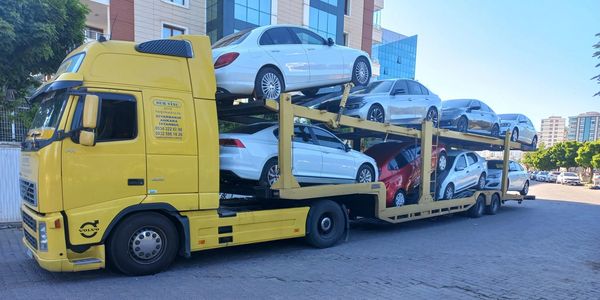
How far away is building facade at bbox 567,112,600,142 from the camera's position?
7888 cm

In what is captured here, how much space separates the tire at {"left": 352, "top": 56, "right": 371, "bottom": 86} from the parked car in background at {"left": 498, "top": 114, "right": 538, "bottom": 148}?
7.24 metres

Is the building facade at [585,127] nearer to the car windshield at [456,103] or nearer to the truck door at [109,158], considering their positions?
the car windshield at [456,103]

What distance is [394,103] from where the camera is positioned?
9.72 m

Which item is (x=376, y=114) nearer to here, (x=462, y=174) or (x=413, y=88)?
(x=413, y=88)

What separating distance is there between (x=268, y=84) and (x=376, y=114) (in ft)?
10.8

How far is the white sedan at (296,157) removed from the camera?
6.46m

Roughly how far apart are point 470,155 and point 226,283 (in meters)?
9.69

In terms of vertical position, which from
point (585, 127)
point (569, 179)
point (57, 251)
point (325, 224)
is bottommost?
point (569, 179)

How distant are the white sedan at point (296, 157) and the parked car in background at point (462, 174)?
3.54 meters

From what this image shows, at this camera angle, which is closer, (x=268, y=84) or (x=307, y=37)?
(x=268, y=84)

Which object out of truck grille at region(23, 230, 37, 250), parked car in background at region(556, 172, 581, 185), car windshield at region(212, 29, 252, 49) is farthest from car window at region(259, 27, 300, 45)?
parked car in background at region(556, 172, 581, 185)

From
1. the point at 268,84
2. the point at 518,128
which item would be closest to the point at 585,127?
the point at 518,128

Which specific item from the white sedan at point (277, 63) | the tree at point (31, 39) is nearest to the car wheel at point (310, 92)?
the white sedan at point (277, 63)

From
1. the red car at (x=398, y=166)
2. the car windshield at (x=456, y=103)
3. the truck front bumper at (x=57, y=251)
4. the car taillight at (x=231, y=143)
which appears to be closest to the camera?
the truck front bumper at (x=57, y=251)
